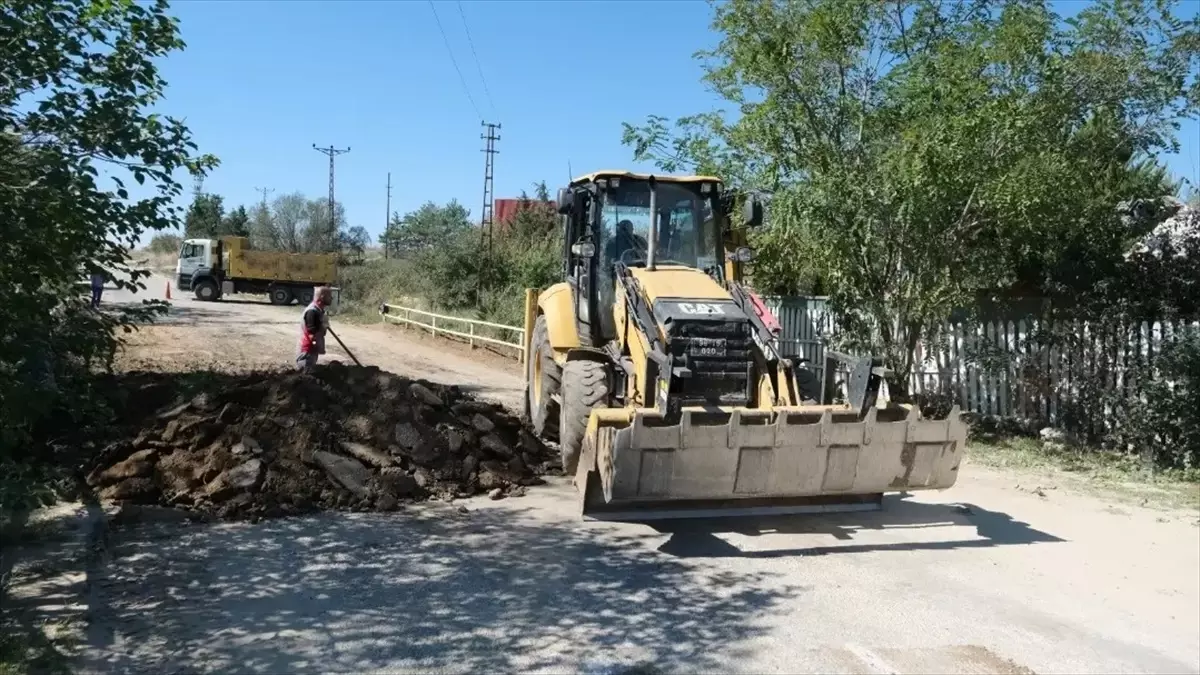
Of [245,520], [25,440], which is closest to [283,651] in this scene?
[25,440]

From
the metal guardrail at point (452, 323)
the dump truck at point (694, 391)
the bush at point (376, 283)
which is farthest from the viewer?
the bush at point (376, 283)

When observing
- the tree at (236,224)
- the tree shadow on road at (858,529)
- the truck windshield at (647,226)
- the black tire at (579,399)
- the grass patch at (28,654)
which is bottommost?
Answer: the grass patch at (28,654)

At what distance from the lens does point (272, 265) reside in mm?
39688

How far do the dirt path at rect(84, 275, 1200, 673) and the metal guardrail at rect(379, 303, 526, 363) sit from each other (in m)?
12.2

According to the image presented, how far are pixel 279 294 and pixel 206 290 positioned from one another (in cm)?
306

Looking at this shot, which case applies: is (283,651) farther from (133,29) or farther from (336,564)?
(133,29)

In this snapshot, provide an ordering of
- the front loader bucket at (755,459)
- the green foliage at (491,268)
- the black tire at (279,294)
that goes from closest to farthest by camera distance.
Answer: the front loader bucket at (755,459)
the green foliage at (491,268)
the black tire at (279,294)

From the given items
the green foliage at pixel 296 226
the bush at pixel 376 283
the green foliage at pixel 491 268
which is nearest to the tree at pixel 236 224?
the green foliage at pixel 296 226

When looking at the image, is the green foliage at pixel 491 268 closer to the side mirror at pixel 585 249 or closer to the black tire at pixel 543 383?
the black tire at pixel 543 383

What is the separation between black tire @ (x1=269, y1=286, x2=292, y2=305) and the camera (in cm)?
3981

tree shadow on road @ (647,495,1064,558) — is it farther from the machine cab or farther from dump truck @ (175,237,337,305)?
dump truck @ (175,237,337,305)

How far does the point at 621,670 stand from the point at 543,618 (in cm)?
81

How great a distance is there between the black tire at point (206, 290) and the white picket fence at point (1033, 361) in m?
32.4

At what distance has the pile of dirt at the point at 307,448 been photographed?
7.62 m
